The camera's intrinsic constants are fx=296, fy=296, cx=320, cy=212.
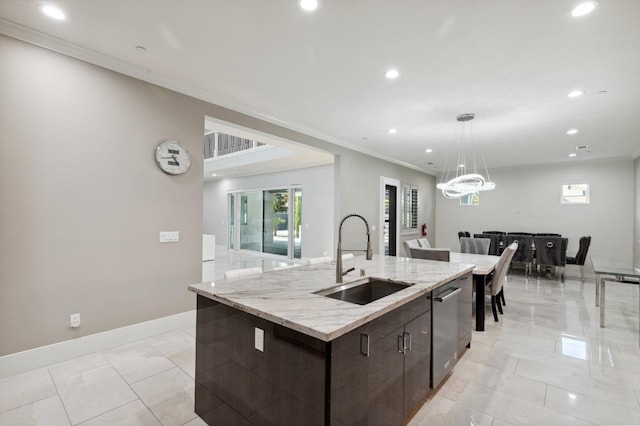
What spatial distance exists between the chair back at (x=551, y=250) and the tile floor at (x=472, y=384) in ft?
10.3

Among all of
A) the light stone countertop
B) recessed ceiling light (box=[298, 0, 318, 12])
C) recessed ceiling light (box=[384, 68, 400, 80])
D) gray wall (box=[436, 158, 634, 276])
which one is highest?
recessed ceiling light (box=[298, 0, 318, 12])

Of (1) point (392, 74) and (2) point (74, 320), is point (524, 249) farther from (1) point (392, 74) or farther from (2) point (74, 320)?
(2) point (74, 320)

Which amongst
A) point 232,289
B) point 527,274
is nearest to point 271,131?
point 232,289

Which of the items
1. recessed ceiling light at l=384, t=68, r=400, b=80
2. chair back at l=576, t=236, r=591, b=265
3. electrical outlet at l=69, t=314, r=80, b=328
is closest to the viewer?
electrical outlet at l=69, t=314, r=80, b=328

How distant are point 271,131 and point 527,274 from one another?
22.3 ft

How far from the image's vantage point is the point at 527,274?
7.06 metres

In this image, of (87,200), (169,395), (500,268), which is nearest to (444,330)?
(500,268)

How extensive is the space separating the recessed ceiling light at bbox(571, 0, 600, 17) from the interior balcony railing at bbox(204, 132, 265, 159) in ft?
20.7

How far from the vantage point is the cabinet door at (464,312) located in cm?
259

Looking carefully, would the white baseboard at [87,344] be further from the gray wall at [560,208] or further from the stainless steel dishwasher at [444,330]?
the gray wall at [560,208]

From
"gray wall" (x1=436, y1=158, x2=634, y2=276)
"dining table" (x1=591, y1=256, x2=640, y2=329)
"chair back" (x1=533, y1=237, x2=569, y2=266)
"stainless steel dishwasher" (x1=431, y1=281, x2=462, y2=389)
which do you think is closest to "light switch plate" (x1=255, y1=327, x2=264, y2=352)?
"stainless steel dishwasher" (x1=431, y1=281, x2=462, y2=389)

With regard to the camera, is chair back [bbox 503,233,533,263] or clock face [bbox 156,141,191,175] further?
chair back [bbox 503,233,533,263]

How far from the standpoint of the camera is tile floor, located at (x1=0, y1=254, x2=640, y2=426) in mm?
1963

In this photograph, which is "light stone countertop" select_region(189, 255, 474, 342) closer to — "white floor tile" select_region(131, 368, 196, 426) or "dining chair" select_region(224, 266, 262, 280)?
"dining chair" select_region(224, 266, 262, 280)
